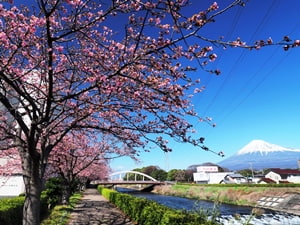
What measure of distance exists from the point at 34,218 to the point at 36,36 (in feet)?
18.1

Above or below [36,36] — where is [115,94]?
below

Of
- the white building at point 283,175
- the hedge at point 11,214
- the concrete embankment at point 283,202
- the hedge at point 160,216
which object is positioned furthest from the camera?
the white building at point 283,175

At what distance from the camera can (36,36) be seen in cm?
573

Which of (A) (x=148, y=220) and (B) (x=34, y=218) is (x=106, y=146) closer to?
(A) (x=148, y=220)

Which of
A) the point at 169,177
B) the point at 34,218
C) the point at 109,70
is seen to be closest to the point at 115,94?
the point at 109,70

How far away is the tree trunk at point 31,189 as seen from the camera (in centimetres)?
811

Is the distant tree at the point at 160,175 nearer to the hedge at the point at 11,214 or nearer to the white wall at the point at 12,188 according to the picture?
the white wall at the point at 12,188

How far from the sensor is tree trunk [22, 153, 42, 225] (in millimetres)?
8109

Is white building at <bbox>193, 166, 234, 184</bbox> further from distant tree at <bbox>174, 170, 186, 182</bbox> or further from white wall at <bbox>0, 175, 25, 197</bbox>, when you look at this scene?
white wall at <bbox>0, 175, 25, 197</bbox>

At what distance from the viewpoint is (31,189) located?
8266 millimetres

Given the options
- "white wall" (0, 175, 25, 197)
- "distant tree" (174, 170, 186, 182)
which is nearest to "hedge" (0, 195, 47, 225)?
"white wall" (0, 175, 25, 197)

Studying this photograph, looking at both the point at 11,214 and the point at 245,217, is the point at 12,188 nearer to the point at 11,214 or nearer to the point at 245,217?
the point at 11,214

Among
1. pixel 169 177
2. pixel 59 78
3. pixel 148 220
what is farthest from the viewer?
pixel 169 177

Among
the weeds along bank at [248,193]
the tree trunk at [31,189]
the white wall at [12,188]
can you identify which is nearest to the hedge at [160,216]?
the tree trunk at [31,189]
